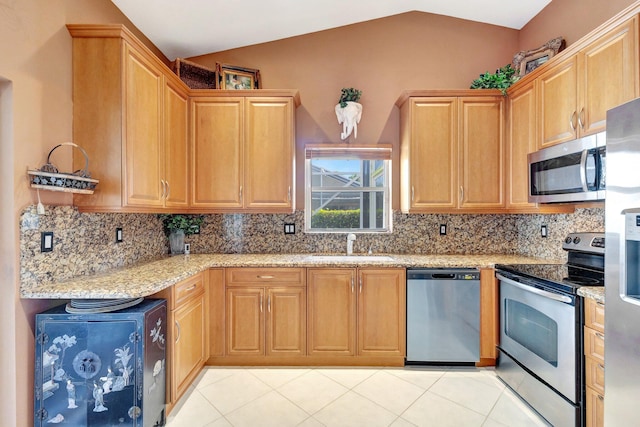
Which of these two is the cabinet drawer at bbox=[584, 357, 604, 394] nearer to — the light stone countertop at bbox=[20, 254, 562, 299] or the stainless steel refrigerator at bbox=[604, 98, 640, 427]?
the stainless steel refrigerator at bbox=[604, 98, 640, 427]

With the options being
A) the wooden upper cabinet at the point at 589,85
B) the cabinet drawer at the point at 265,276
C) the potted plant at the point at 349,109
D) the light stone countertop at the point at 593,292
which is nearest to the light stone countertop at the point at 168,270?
the cabinet drawer at the point at 265,276

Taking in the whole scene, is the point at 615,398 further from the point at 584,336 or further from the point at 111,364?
the point at 111,364

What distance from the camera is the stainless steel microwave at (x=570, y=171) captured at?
1.81 meters

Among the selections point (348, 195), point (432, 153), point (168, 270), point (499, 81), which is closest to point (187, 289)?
point (168, 270)

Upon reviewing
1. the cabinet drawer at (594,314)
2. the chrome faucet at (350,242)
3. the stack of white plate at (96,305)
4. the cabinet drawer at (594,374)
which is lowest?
the cabinet drawer at (594,374)

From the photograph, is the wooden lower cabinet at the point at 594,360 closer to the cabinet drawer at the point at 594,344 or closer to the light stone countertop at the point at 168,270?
the cabinet drawer at the point at 594,344

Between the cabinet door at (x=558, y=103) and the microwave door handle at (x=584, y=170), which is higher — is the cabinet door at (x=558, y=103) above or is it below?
above

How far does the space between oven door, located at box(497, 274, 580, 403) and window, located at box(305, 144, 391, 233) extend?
1.33 m

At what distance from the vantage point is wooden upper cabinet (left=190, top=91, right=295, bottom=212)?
2.83 m

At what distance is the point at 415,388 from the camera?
7.55 ft

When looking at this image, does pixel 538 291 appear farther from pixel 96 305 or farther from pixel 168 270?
pixel 96 305

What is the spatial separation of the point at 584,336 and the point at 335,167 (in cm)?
238

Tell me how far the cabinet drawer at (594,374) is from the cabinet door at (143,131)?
2.90 metres

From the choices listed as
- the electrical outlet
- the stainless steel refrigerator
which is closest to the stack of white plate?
the electrical outlet
